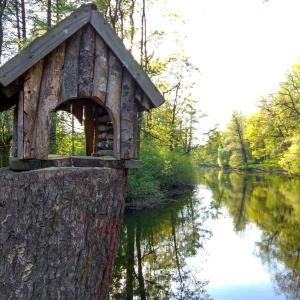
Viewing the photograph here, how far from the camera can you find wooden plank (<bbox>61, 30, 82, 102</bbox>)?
2.57 meters

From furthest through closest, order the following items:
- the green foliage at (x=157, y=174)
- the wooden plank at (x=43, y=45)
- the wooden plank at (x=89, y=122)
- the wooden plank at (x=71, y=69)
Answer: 1. the green foliage at (x=157, y=174)
2. the wooden plank at (x=89, y=122)
3. the wooden plank at (x=71, y=69)
4. the wooden plank at (x=43, y=45)

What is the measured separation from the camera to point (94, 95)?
2668 millimetres

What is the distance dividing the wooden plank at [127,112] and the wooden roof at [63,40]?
9 centimetres

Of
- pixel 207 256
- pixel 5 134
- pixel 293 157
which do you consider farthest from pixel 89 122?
pixel 293 157

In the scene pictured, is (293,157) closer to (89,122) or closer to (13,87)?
(89,122)

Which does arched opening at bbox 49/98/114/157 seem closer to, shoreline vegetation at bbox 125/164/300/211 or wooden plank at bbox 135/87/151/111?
wooden plank at bbox 135/87/151/111

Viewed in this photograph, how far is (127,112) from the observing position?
280 cm

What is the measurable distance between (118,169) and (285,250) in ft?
26.6

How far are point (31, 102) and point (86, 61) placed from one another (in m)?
0.55

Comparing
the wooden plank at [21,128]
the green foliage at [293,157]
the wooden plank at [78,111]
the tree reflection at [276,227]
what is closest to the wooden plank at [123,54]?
the wooden plank at [21,128]

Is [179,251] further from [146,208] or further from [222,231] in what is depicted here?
[146,208]

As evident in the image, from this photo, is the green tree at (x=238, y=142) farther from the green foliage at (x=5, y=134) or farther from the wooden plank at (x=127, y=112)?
the wooden plank at (x=127, y=112)

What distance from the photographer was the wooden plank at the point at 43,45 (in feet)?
7.57

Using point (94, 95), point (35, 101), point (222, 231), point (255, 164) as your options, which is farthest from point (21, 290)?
point (255, 164)
